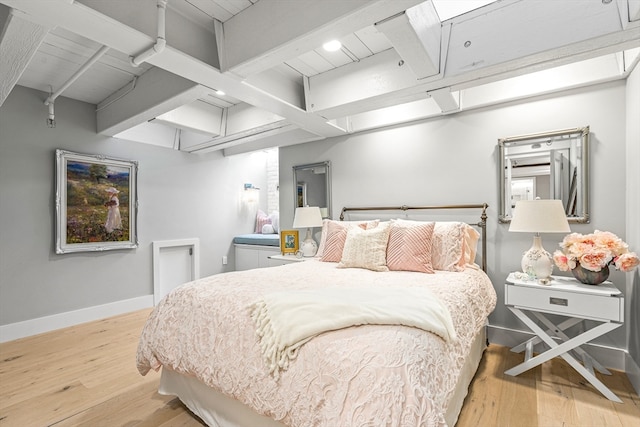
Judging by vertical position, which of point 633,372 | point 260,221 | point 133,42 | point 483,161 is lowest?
point 633,372

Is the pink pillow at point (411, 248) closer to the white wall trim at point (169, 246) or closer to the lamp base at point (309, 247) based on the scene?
the lamp base at point (309, 247)

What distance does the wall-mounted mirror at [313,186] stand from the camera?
377cm

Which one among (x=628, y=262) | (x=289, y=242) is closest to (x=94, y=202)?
(x=289, y=242)

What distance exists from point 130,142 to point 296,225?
2433mm

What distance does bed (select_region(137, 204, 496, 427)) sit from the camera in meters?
1.02

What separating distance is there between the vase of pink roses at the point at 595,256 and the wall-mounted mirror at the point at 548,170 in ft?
1.13

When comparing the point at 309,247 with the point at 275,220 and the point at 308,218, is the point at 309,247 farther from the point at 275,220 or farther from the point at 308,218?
the point at 275,220

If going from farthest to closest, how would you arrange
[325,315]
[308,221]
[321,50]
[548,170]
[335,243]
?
1. [308,221]
2. [335,243]
3. [548,170]
4. [321,50]
5. [325,315]

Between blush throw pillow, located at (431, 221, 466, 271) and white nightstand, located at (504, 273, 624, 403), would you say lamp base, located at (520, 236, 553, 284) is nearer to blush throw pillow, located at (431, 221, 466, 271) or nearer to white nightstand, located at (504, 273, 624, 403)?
white nightstand, located at (504, 273, 624, 403)

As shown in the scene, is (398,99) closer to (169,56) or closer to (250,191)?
(169,56)

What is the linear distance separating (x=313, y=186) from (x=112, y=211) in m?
2.46

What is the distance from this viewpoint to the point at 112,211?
12.1 ft

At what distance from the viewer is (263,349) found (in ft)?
4.29

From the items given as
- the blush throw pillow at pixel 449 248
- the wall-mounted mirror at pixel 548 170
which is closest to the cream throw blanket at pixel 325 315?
the blush throw pillow at pixel 449 248
